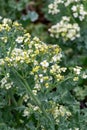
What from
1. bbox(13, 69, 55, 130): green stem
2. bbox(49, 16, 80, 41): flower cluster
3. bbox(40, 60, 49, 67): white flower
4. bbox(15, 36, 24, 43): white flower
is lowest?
bbox(13, 69, 55, 130): green stem

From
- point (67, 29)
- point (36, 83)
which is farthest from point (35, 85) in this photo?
point (67, 29)

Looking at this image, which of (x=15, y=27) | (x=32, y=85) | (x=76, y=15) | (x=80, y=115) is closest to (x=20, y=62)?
(x=32, y=85)

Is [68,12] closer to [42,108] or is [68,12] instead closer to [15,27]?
[15,27]

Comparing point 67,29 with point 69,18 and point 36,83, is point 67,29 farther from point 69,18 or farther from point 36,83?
point 36,83

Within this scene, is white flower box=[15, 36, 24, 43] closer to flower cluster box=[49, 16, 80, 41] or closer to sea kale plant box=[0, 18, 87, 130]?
sea kale plant box=[0, 18, 87, 130]

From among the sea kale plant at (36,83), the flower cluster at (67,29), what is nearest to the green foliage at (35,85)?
the sea kale plant at (36,83)

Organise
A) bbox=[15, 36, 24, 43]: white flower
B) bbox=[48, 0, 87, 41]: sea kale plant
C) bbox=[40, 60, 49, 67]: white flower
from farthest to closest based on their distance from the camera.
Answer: bbox=[48, 0, 87, 41]: sea kale plant
bbox=[15, 36, 24, 43]: white flower
bbox=[40, 60, 49, 67]: white flower

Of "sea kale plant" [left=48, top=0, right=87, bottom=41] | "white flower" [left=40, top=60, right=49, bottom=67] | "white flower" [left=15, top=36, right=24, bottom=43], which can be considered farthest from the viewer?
"sea kale plant" [left=48, top=0, right=87, bottom=41]

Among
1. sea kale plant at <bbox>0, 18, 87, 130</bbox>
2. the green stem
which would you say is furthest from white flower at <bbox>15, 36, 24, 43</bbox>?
the green stem
